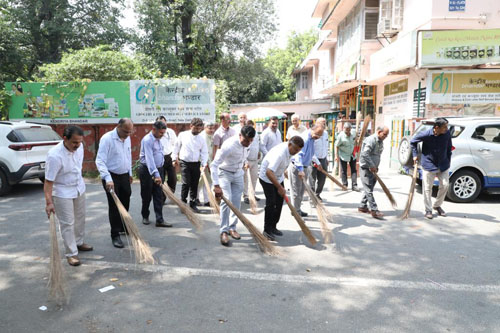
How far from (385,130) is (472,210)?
228 cm

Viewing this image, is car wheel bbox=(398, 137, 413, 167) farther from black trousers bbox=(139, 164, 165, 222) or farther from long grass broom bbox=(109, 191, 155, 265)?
long grass broom bbox=(109, 191, 155, 265)

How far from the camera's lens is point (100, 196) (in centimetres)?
809

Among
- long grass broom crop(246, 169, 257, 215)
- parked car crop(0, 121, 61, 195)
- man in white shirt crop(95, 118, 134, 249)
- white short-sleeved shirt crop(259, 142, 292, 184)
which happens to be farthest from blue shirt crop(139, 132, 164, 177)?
parked car crop(0, 121, 61, 195)

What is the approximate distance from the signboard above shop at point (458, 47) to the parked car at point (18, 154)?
999cm

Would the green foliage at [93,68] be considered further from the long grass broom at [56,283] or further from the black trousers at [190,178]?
the long grass broom at [56,283]

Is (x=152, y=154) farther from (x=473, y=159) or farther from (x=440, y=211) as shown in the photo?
(x=473, y=159)

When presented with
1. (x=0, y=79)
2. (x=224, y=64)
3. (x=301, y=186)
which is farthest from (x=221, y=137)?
(x=224, y=64)

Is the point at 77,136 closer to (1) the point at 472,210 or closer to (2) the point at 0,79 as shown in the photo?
(1) the point at 472,210

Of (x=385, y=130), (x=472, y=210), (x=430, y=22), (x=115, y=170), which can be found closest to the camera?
(x=115, y=170)

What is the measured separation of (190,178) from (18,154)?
406cm

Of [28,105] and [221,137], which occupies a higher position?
[28,105]

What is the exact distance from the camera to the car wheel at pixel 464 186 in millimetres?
7277

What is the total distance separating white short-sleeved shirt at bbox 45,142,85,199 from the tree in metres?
34.9

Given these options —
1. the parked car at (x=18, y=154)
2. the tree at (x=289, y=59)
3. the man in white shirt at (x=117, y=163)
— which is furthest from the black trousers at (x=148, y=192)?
the tree at (x=289, y=59)
